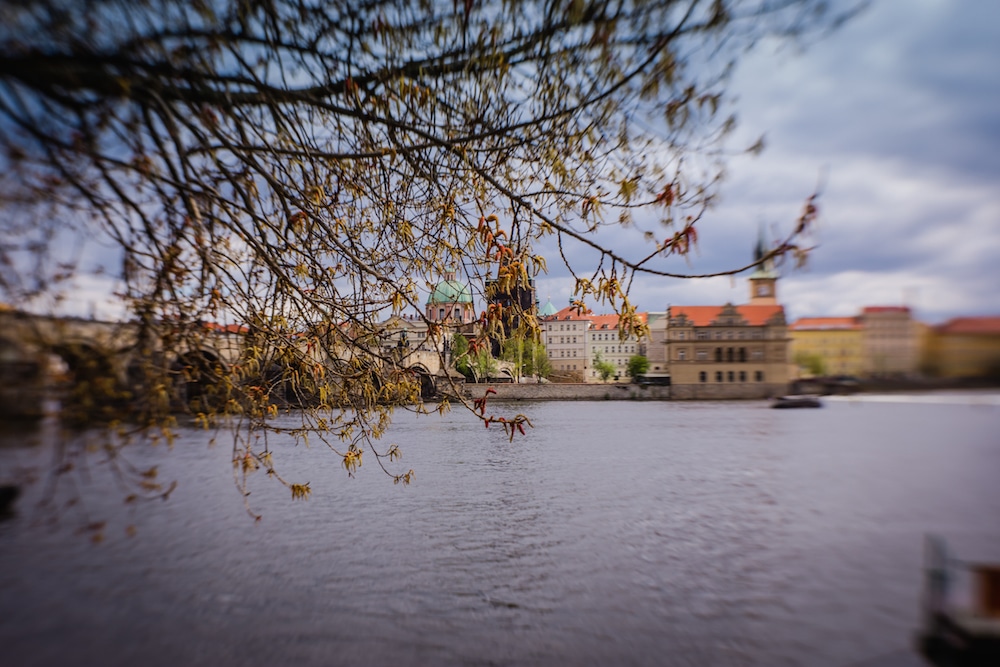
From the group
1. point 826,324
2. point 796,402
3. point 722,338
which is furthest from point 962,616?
point 796,402

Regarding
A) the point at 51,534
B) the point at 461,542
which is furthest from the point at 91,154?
the point at 51,534

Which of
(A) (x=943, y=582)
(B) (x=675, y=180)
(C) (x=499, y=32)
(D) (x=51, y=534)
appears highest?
(C) (x=499, y=32)

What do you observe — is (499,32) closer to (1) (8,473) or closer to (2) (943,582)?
(1) (8,473)

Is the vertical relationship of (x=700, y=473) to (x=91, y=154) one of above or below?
below

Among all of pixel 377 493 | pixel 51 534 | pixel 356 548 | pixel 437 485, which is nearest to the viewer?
pixel 356 548

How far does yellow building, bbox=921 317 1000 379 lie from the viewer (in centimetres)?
246

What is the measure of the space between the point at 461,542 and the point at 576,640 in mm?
2844

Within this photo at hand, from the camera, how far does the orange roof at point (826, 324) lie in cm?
326

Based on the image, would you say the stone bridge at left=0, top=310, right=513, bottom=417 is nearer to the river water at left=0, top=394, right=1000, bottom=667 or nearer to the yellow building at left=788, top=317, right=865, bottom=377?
the river water at left=0, top=394, right=1000, bottom=667

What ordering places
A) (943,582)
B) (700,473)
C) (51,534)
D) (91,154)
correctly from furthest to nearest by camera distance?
(700,473) → (51,534) → (943,582) → (91,154)

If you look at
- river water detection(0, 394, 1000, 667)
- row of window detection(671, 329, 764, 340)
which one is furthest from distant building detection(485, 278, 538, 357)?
row of window detection(671, 329, 764, 340)

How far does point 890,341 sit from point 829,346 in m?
0.99

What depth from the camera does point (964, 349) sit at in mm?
2527

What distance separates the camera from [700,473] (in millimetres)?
14867
